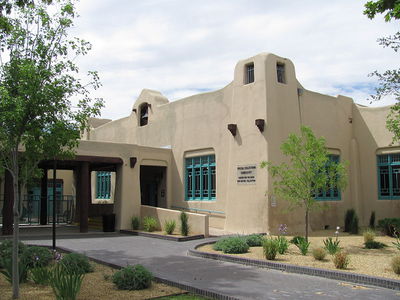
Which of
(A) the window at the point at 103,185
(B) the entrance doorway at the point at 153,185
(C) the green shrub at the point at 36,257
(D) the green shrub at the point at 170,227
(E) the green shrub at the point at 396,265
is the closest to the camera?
(E) the green shrub at the point at 396,265

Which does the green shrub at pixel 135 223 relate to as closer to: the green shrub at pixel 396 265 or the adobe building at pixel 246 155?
the adobe building at pixel 246 155

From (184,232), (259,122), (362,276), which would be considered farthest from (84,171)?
(362,276)

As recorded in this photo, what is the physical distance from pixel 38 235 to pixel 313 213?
11945 millimetres

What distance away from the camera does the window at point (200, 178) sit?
68.0 ft

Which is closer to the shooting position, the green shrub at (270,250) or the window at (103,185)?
the green shrub at (270,250)

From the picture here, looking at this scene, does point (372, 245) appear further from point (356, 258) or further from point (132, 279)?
point (132, 279)

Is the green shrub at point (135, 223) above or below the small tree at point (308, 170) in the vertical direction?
below

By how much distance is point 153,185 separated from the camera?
24438 millimetres

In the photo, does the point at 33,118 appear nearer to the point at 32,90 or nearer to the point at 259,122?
the point at 32,90

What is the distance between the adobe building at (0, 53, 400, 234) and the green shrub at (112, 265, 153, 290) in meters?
8.81

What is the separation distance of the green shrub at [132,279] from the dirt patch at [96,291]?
0.40 feet

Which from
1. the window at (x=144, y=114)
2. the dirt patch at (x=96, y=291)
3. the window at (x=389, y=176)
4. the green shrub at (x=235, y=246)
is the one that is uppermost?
the window at (x=144, y=114)

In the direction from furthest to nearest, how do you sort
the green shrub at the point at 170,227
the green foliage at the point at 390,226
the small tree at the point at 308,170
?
the green shrub at the point at 170,227, the green foliage at the point at 390,226, the small tree at the point at 308,170

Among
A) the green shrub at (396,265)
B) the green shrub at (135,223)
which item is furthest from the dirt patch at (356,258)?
the green shrub at (135,223)
